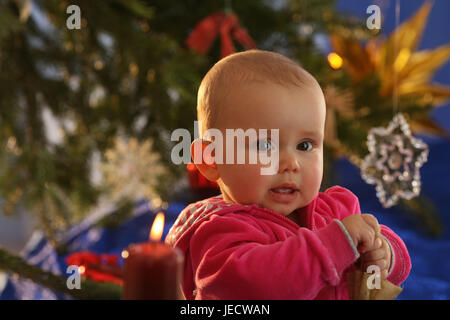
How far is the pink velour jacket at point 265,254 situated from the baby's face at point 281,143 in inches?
0.7

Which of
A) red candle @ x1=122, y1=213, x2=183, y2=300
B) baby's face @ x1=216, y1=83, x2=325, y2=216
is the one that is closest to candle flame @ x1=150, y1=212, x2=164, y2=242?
red candle @ x1=122, y1=213, x2=183, y2=300

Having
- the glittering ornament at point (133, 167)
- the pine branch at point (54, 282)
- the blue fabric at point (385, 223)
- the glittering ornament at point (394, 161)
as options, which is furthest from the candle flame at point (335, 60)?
the pine branch at point (54, 282)

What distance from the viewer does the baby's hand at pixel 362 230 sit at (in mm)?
490

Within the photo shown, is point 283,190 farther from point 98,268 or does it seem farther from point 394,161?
point 98,268

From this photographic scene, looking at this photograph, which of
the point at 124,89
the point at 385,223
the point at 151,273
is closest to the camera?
the point at 151,273

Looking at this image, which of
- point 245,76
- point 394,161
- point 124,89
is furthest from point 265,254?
point 124,89

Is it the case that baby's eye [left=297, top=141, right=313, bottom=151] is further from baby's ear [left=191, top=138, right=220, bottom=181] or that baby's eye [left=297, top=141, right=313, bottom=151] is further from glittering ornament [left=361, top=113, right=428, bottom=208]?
glittering ornament [left=361, top=113, right=428, bottom=208]

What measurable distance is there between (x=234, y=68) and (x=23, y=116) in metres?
0.78

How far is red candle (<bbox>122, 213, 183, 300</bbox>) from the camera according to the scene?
368mm

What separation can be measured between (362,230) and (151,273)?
22cm

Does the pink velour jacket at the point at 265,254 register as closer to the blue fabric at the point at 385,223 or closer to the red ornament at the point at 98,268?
the blue fabric at the point at 385,223

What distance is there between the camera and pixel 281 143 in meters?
0.52

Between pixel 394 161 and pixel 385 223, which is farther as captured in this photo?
pixel 385 223

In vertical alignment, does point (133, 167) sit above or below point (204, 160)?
below
